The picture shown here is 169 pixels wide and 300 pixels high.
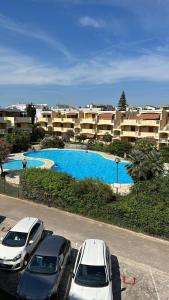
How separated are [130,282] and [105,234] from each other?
184 inches

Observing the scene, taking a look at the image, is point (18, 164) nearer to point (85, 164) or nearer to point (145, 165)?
point (85, 164)

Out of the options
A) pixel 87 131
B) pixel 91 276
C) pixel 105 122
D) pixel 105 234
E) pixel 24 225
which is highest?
pixel 105 122

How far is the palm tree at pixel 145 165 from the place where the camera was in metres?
25.3

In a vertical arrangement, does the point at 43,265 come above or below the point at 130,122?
below

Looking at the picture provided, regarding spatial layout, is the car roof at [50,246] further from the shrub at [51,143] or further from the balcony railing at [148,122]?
the balcony railing at [148,122]

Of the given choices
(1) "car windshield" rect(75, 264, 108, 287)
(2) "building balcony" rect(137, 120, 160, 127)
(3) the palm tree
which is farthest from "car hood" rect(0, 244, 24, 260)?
(2) "building balcony" rect(137, 120, 160, 127)

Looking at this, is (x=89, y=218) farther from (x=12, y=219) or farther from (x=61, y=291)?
(x=61, y=291)

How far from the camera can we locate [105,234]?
1664 cm

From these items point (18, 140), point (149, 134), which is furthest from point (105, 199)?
point (149, 134)

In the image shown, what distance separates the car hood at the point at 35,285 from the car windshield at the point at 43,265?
214mm

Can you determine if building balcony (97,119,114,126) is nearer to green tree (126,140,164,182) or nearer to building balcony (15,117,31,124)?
building balcony (15,117,31,124)

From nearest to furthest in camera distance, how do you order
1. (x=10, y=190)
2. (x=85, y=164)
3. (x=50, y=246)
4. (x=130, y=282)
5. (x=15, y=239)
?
(x=130, y=282)
(x=50, y=246)
(x=15, y=239)
(x=10, y=190)
(x=85, y=164)

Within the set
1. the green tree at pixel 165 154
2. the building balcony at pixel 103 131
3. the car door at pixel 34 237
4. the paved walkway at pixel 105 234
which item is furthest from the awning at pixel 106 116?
the car door at pixel 34 237

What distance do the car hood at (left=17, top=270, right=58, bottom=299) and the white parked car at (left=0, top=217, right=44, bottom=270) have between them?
1.76m
